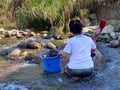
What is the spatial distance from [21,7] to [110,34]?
4.28 m

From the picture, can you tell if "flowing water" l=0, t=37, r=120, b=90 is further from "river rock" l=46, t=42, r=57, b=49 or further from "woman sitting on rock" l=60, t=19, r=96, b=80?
"river rock" l=46, t=42, r=57, b=49

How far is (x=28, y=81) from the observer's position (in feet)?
19.1

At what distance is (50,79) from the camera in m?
5.84

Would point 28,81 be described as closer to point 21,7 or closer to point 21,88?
point 21,88

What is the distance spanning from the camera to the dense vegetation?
11.1 m

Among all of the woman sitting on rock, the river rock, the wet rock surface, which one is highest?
the woman sitting on rock

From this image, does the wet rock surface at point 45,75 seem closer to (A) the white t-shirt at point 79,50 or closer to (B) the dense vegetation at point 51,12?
(A) the white t-shirt at point 79,50

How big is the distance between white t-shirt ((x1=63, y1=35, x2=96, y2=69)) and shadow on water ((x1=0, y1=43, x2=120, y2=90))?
328mm

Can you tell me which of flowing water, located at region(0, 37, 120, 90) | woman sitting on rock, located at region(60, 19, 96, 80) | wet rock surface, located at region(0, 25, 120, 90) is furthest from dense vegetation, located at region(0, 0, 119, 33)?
woman sitting on rock, located at region(60, 19, 96, 80)

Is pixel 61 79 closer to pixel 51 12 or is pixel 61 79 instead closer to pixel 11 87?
pixel 11 87

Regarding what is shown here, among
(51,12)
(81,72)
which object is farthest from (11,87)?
(51,12)

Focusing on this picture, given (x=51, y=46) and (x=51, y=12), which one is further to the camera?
(x=51, y=12)

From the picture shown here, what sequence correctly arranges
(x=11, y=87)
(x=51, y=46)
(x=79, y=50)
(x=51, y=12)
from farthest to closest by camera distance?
(x=51, y=12) → (x=51, y=46) → (x=11, y=87) → (x=79, y=50)

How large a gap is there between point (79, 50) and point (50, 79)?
845mm
